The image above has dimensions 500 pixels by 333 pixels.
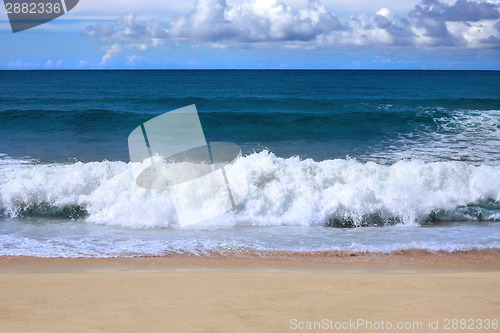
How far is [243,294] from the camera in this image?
389 centimetres

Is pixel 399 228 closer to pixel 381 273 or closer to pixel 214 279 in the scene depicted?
pixel 381 273

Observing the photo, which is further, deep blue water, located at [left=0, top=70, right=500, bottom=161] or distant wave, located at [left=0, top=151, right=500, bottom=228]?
deep blue water, located at [left=0, top=70, right=500, bottom=161]

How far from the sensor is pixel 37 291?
3.98m

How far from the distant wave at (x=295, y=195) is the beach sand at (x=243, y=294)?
164 cm

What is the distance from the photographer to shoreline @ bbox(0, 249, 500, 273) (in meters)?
4.78

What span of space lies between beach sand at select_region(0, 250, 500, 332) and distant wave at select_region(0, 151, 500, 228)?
64.5 inches

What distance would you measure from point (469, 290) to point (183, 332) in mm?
2453
